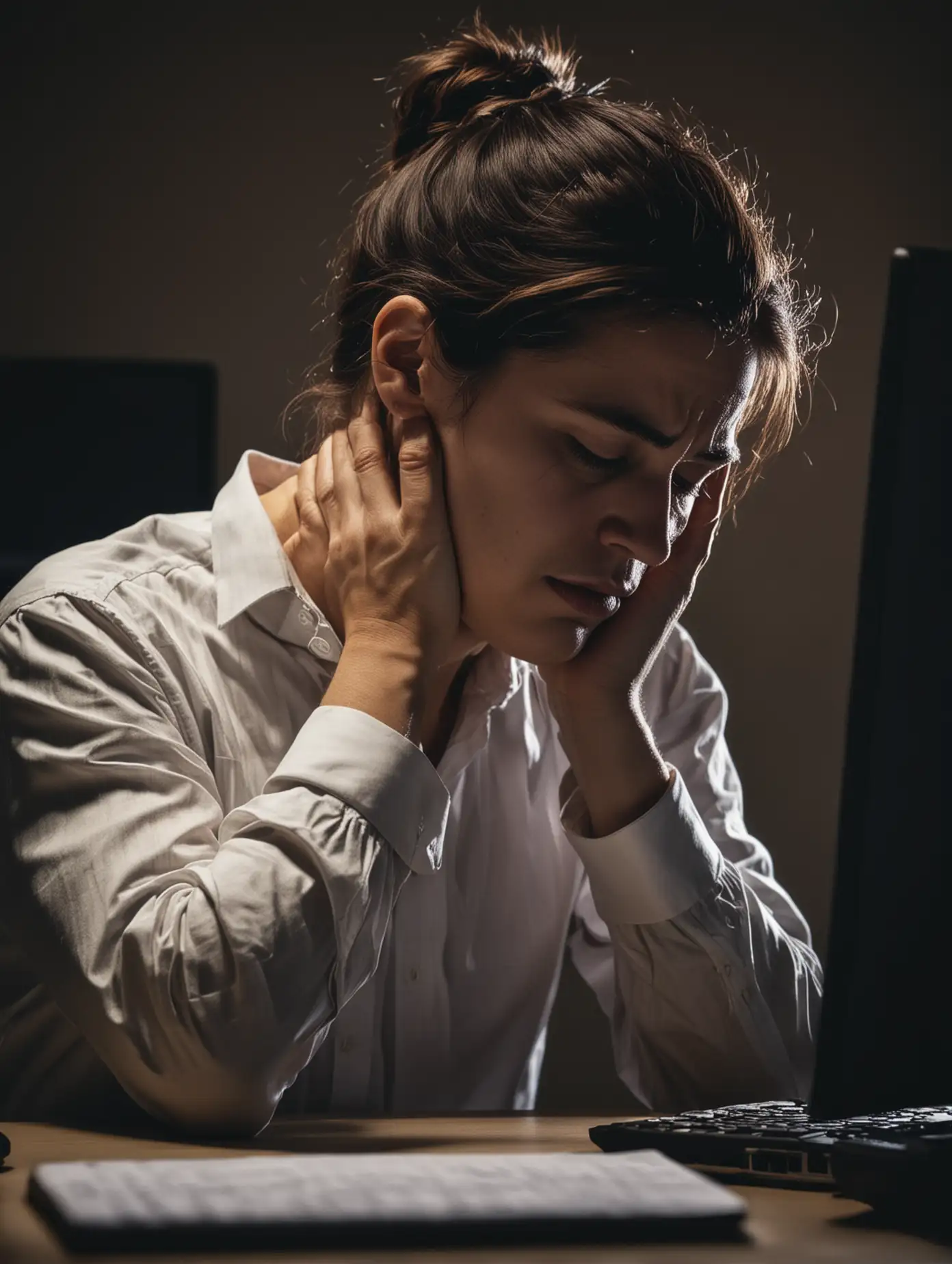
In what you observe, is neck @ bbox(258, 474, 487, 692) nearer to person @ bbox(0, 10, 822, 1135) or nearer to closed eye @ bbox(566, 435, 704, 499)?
person @ bbox(0, 10, 822, 1135)

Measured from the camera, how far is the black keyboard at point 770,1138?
0.77m

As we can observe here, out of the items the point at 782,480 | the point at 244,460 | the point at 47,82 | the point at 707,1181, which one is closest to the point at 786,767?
the point at 782,480

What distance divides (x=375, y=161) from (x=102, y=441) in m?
0.80

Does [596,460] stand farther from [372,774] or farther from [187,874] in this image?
[187,874]

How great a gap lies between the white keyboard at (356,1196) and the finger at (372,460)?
0.67 m

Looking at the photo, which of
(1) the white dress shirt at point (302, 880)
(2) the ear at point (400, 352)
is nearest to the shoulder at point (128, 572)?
(1) the white dress shirt at point (302, 880)

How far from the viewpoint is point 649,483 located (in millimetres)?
1201

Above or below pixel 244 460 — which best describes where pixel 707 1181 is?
below

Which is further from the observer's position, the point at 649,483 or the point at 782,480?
the point at 782,480

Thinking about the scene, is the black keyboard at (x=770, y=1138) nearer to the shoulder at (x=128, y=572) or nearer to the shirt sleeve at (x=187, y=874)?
the shirt sleeve at (x=187, y=874)

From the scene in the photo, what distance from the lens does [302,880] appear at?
3.38 feet

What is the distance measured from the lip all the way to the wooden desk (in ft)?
1.32

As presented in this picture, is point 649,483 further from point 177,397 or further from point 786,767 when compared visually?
point 786,767

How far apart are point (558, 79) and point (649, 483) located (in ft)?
1.51
